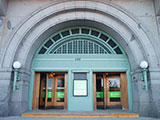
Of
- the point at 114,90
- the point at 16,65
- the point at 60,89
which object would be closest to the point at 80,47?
the point at 60,89

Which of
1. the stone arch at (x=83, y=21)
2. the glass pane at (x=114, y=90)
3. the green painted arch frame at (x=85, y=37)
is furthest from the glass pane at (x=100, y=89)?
the stone arch at (x=83, y=21)

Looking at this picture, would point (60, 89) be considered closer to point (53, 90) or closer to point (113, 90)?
point (53, 90)

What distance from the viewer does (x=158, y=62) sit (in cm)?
736

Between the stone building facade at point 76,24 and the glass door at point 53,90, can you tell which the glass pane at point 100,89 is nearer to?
the stone building facade at point 76,24

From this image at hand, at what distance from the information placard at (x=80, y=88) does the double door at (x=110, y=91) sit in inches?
30.8

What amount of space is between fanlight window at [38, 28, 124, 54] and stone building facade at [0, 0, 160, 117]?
0.40 meters

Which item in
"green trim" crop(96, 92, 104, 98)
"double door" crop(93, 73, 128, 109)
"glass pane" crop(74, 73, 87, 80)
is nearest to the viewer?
"glass pane" crop(74, 73, 87, 80)

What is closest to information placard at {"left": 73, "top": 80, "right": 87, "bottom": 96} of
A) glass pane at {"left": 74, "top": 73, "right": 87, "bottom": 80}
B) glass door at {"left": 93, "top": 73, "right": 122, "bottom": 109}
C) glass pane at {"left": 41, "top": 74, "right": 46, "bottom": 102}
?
glass pane at {"left": 74, "top": 73, "right": 87, "bottom": 80}

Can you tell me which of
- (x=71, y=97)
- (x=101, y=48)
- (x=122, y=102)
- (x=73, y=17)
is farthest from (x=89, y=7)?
(x=122, y=102)

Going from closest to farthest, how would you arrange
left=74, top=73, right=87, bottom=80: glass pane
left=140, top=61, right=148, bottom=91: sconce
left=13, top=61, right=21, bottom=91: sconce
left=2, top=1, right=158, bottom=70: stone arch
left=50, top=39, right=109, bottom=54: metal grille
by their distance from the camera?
left=140, top=61, right=148, bottom=91: sconce → left=13, top=61, right=21, bottom=91: sconce → left=2, top=1, right=158, bottom=70: stone arch → left=74, top=73, right=87, bottom=80: glass pane → left=50, top=39, right=109, bottom=54: metal grille

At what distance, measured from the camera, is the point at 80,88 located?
8.25 metres

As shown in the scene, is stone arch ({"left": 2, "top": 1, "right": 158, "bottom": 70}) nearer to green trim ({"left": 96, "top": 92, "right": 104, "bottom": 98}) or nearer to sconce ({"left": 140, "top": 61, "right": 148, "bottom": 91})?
sconce ({"left": 140, "top": 61, "right": 148, "bottom": 91})

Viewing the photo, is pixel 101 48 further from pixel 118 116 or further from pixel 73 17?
pixel 118 116

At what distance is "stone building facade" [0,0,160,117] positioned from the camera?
23.8 feet
